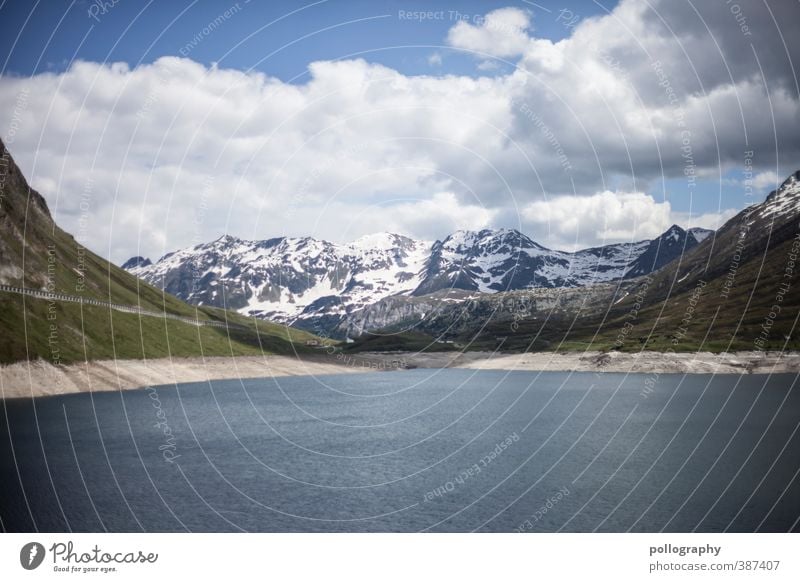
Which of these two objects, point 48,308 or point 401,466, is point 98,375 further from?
point 401,466

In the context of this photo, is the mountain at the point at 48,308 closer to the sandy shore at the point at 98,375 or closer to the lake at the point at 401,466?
the sandy shore at the point at 98,375

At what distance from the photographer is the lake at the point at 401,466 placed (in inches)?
1892

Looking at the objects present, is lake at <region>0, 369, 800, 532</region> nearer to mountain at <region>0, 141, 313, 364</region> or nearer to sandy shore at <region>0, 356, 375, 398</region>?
sandy shore at <region>0, 356, 375, 398</region>

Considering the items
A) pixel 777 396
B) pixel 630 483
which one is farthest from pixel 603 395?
pixel 630 483
